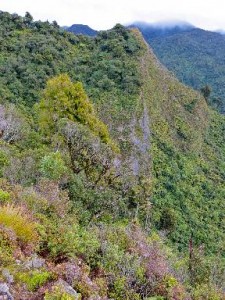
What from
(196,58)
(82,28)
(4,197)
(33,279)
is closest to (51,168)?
(4,197)

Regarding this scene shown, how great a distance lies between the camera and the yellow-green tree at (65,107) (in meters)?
27.7

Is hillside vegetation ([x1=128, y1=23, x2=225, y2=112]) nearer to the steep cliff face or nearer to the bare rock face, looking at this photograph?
the steep cliff face

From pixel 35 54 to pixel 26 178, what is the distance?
117 ft

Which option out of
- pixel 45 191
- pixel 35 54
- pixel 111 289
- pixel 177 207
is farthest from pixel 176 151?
pixel 111 289

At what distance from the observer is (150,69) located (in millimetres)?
53969

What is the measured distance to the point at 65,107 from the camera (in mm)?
27844

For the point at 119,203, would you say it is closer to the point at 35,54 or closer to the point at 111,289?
the point at 111,289

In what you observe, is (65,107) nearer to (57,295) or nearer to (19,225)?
(19,225)

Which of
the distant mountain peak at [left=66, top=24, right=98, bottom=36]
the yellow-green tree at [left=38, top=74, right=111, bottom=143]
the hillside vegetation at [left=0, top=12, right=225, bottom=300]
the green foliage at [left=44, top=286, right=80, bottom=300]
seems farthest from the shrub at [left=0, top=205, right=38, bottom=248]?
the distant mountain peak at [left=66, top=24, right=98, bottom=36]

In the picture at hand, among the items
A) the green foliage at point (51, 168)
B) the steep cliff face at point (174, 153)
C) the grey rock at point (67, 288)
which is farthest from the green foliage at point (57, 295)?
the steep cliff face at point (174, 153)

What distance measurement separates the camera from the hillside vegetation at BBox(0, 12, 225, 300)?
941cm

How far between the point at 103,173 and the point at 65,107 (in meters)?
7.66

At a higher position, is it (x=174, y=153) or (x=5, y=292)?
(x=5, y=292)

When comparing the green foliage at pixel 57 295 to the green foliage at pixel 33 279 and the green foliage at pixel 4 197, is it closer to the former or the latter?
the green foliage at pixel 33 279
